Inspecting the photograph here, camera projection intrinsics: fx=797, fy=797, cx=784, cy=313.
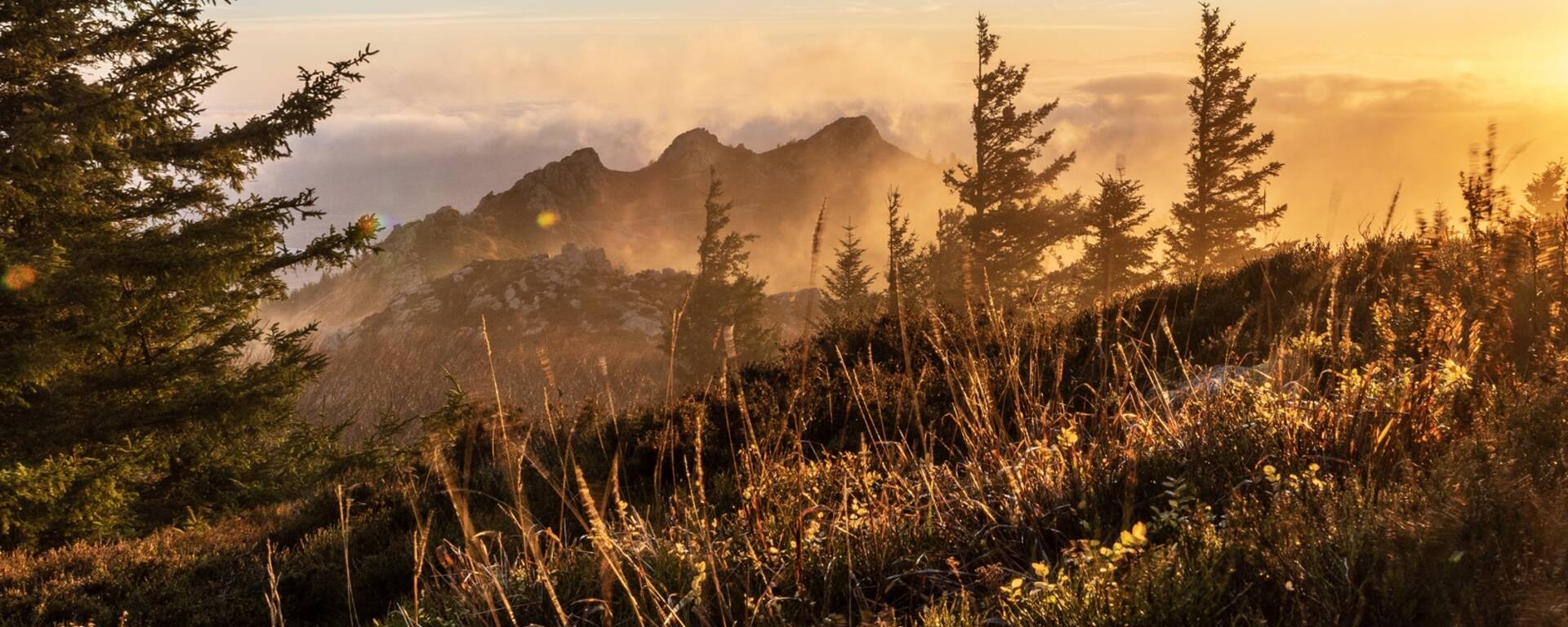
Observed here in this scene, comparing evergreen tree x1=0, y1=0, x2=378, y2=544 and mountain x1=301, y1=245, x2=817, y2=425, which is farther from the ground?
evergreen tree x1=0, y1=0, x2=378, y2=544

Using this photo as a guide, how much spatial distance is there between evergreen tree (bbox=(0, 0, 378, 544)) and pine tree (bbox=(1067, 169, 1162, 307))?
88.5 ft

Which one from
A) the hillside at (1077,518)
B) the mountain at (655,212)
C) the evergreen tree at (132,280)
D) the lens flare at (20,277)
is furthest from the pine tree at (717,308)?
the mountain at (655,212)

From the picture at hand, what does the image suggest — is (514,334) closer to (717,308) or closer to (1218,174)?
(717,308)

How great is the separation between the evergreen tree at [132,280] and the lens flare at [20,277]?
1 cm

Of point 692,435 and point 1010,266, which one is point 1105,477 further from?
point 1010,266

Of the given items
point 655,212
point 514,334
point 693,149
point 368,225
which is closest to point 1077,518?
point 368,225

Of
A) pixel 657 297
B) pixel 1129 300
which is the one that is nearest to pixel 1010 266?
pixel 657 297

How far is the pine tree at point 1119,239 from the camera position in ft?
102

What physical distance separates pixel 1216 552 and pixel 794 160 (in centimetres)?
11417

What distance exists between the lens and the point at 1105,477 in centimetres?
310

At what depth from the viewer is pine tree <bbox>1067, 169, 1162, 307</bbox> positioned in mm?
31078

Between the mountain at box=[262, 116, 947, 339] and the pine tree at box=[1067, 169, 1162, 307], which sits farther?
the mountain at box=[262, 116, 947, 339]

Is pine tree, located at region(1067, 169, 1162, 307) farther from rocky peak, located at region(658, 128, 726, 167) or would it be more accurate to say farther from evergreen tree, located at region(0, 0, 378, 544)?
rocky peak, located at region(658, 128, 726, 167)

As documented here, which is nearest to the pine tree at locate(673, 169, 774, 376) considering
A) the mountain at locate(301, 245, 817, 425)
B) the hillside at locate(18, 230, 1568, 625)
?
the mountain at locate(301, 245, 817, 425)
